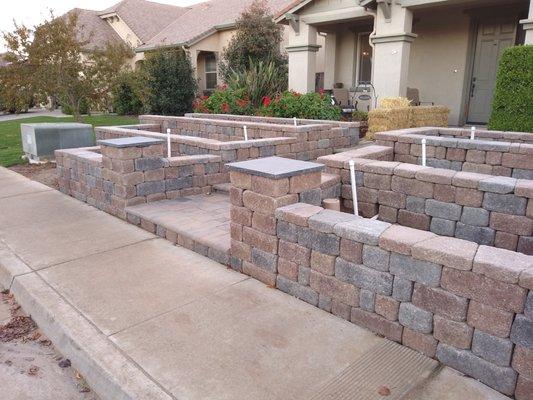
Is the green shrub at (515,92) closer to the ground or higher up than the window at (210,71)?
closer to the ground

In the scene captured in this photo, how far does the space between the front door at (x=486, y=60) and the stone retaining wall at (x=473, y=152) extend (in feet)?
18.6

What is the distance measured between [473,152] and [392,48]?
565 cm

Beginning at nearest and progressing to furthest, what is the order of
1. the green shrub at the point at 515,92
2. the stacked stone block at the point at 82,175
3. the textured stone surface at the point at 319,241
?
the textured stone surface at the point at 319,241 < the stacked stone block at the point at 82,175 < the green shrub at the point at 515,92

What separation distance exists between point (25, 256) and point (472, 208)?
458cm

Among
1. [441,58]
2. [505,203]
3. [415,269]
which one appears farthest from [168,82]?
[415,269]

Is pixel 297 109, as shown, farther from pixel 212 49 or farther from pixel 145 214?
pixel 212 49

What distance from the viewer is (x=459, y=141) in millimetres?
6176

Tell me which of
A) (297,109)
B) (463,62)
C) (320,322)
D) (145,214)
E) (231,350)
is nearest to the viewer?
(231,350)

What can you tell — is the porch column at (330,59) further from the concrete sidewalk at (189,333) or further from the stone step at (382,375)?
the stone step at (382,375)

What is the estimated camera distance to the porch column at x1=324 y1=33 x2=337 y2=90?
14.6 meters

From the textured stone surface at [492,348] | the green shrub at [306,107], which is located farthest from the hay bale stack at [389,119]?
the textured stone surface at [492,348]

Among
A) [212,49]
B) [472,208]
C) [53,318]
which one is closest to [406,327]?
[472,208]

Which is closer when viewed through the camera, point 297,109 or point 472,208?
point 472,208

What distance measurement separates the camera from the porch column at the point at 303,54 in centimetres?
1301
